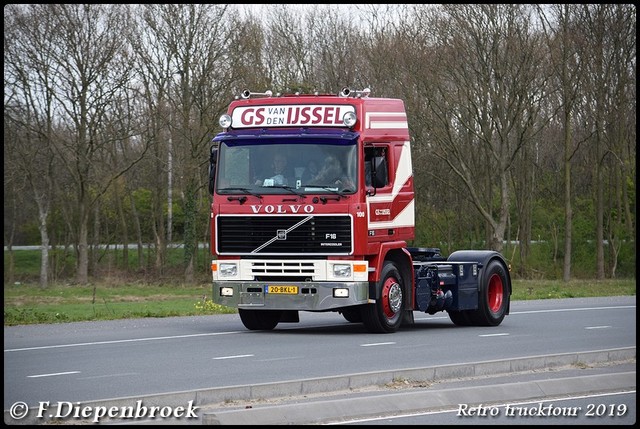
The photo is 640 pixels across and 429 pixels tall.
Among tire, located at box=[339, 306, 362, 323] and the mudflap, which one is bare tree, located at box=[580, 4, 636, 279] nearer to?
tire, located at box=[339, 306, 362, 323]

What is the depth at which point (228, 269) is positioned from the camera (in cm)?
2016

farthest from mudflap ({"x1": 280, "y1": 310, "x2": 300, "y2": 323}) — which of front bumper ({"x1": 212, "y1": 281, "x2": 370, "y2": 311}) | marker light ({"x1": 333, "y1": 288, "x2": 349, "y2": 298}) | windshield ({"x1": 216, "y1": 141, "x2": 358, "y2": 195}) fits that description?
windshield ({"x1": 216, "y1": 141, "x2": 358, "y2": 195})

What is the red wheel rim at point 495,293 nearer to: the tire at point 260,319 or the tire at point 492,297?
the tire at point 492,297

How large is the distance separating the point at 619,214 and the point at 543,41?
45.5ft

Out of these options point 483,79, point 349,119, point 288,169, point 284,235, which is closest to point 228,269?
point 284,235

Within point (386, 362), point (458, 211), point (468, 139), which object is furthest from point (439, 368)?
point (458, 211)

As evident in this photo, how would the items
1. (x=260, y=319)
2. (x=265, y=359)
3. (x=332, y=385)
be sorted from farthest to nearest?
1. (x=260, y=319)
2. (x=265, y=359)
3. (x=332, y=385)

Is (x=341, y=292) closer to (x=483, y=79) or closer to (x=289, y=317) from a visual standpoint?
(x=289, y=317)

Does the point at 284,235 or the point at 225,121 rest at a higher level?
the point at 225,121

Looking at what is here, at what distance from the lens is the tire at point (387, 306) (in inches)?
789

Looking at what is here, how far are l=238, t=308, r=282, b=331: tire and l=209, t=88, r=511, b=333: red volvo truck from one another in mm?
1080

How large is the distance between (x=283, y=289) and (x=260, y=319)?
2.00 meters

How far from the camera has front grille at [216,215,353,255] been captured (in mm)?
19453

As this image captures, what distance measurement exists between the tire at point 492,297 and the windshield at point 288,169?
15.3ft
